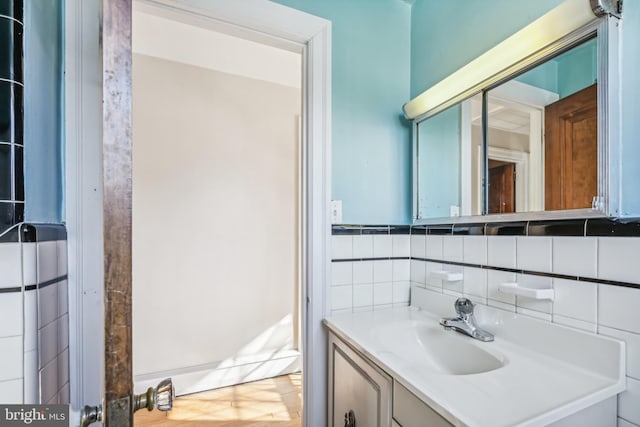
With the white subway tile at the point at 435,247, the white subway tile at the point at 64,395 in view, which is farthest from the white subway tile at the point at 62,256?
the white subway tile at the point at 435,247

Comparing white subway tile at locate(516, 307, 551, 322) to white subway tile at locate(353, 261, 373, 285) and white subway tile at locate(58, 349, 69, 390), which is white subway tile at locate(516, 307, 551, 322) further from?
white subway tile at locate(58, 349, 69, 390)

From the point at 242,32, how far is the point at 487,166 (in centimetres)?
110

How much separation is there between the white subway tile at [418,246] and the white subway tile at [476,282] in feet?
0.82

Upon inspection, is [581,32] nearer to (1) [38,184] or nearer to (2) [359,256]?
(2) [359,256]

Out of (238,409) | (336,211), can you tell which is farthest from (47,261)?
(238,409)

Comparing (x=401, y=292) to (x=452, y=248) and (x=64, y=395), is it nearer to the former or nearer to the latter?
(x=452, y=248)

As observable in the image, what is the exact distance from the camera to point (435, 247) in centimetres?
136

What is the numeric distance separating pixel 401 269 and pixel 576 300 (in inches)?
28.1

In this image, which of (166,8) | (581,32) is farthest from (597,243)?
(166,8)

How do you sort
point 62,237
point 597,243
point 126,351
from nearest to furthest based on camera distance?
1. point 126,351
2. point 597,243
3. point 62,237

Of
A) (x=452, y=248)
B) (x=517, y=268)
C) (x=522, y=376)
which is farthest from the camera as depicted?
(x=452, y=248)

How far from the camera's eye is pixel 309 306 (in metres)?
1.31

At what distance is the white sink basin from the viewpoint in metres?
0.97

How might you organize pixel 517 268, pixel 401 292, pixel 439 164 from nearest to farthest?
pixel 517 268
pixel 439 164
pixel 401 292
